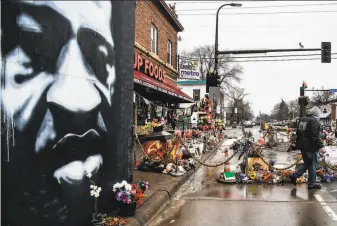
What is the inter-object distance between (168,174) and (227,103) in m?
→ 99.4

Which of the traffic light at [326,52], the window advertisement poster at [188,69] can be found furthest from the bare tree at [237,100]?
the traffic light at [326,52]

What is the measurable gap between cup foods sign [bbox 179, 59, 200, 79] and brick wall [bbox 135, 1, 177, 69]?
4.65 feet

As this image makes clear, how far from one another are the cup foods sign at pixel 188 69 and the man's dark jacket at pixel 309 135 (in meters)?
15.7

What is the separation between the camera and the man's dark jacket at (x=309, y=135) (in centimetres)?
808

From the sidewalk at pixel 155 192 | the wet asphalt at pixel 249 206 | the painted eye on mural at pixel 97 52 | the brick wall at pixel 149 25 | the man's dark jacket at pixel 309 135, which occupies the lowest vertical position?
the wet asphalt at pixel 249 206

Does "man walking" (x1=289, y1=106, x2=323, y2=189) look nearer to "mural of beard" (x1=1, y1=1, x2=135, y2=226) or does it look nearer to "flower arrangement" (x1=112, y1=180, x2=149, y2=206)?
"flower arrangement" (x1=112, y1=180, x2=149, y2=206)

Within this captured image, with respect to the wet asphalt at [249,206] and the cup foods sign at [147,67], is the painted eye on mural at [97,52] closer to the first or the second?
the wet asphalt at [249,206]

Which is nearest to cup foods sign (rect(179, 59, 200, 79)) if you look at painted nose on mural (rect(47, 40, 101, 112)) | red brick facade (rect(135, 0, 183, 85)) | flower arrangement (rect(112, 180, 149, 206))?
red brick facade (rect(135, 0, 183, 85))

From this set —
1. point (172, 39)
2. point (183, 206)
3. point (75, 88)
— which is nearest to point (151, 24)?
point (172, 39)

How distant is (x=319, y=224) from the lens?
18.0 feet

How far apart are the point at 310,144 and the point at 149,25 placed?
481 inches

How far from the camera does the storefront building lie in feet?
52.3

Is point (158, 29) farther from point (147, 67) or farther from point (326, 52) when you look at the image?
point (326, 52)

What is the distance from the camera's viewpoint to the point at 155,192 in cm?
730
